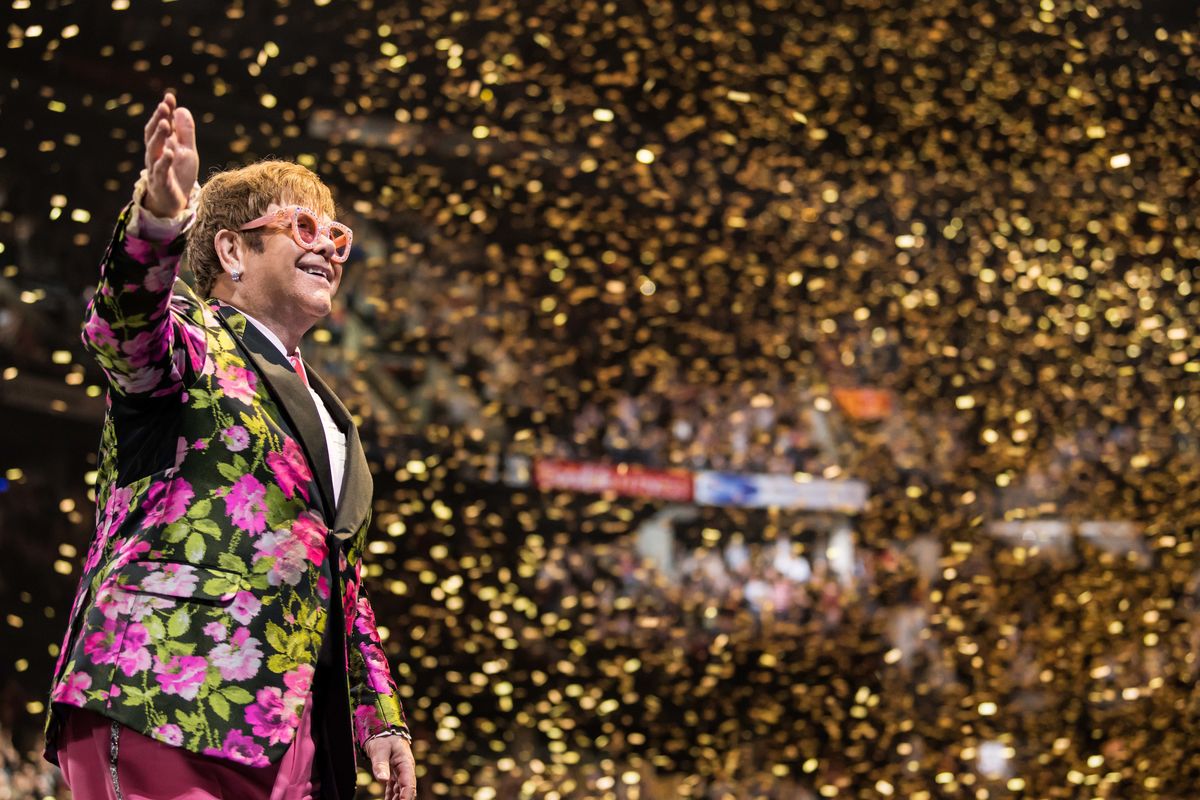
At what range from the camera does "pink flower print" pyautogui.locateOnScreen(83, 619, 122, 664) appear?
3.11 feet

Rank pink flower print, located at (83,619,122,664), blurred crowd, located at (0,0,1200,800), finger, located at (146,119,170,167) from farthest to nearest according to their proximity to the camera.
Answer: blurred crowd, located at (0,0,1200,800) → pink flower print, located at (83,619,122,664) → finger, located at (146,119,170,167)

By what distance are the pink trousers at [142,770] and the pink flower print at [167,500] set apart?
154 millimetres

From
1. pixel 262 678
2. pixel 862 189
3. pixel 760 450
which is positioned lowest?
pixel 760 450

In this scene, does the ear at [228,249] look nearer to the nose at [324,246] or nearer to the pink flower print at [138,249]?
the nose at [324,246]

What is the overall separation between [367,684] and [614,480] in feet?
11.1

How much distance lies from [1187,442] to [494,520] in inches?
80.8

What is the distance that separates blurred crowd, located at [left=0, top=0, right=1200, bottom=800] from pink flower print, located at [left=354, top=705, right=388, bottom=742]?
1.98m

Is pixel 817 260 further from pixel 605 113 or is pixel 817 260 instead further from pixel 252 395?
pixel 252 395

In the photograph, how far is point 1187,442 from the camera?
3779mm

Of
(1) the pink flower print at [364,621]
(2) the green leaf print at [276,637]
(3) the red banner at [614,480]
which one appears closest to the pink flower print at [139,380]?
(2) the green leaf print at [276,637]

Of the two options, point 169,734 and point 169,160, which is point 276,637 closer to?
point 169,734

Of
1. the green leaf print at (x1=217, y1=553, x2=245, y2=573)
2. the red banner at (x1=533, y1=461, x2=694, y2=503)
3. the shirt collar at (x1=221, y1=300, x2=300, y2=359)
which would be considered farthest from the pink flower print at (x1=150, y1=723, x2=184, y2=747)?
the red banner at (x1=533, y1=461, x2=694, y2=503)

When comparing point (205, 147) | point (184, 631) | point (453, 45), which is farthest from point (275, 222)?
point (453, 45)

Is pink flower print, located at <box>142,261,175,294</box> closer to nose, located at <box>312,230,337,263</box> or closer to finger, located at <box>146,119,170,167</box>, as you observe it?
finger, located at <box>146,119,170,167</box>
